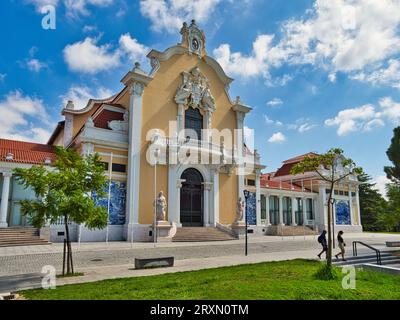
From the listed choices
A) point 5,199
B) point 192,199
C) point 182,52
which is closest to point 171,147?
point 192,199

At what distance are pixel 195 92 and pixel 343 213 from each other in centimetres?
2524

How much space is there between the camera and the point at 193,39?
30.1 meters

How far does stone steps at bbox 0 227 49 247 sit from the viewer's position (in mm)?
18562

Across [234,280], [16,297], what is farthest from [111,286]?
[234,280]

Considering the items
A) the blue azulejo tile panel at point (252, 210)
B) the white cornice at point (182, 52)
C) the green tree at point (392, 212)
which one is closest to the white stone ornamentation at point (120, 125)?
the white cornice at point (182, 52)

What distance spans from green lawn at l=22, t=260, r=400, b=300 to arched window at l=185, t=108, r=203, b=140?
20.0 m

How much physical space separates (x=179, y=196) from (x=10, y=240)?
11.9 meters

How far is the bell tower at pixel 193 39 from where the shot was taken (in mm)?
29562

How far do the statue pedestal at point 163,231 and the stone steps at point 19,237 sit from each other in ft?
23.1

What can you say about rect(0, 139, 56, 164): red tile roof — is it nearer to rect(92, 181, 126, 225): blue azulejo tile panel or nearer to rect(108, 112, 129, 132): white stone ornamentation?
rect(108, 112, 129, 132): white stone ornamentation

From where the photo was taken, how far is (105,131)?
24188 millimetres

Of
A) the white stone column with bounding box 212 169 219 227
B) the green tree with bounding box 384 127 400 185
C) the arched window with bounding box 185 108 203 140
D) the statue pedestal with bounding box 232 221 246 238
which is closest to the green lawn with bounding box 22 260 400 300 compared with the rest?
the statue pedestal with bounding box 232 221 246 238

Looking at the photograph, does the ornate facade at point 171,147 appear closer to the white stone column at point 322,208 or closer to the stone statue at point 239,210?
the stone statue at point 239,210

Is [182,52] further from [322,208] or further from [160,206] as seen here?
[322,208]
